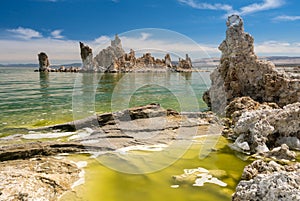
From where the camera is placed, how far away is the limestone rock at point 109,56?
9838 centimetres

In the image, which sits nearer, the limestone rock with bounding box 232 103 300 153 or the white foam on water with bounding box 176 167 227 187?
the white foam on water with bounding box 176 167 227 187

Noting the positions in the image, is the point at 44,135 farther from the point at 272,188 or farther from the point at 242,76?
the point at 242,76

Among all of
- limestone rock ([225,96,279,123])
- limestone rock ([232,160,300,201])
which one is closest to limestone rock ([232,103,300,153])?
limestone rock ([225,96,279,123])

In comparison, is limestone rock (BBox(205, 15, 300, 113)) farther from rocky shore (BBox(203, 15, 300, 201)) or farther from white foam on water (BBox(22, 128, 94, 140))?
white foam on water (BBox(22, 128, 94, 140))

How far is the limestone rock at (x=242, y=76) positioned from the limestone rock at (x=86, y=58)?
86099 millimetres

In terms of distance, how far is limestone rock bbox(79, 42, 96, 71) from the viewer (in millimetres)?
98062

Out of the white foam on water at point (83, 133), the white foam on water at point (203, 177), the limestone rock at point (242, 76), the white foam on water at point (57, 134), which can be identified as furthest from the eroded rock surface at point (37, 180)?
the limestone rock at point (242, 76)

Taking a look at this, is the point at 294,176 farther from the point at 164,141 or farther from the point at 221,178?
the point at 164,141

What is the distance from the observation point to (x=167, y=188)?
4.52m

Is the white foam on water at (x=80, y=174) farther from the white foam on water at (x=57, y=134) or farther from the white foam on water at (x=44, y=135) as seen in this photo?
the white foam on water at (x=44, y=135)

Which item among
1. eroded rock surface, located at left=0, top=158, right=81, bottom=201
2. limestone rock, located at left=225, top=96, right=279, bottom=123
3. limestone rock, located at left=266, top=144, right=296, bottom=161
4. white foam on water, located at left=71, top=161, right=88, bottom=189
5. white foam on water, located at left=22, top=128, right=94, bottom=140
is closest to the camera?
eroded rock surface, located at left=0, top=158, right=81, bottom=201

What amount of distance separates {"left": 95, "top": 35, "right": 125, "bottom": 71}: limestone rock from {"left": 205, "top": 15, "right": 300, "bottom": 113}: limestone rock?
280 feet

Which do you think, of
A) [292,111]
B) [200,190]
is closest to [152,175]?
[200,190]

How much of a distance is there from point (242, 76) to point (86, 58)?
306ft
